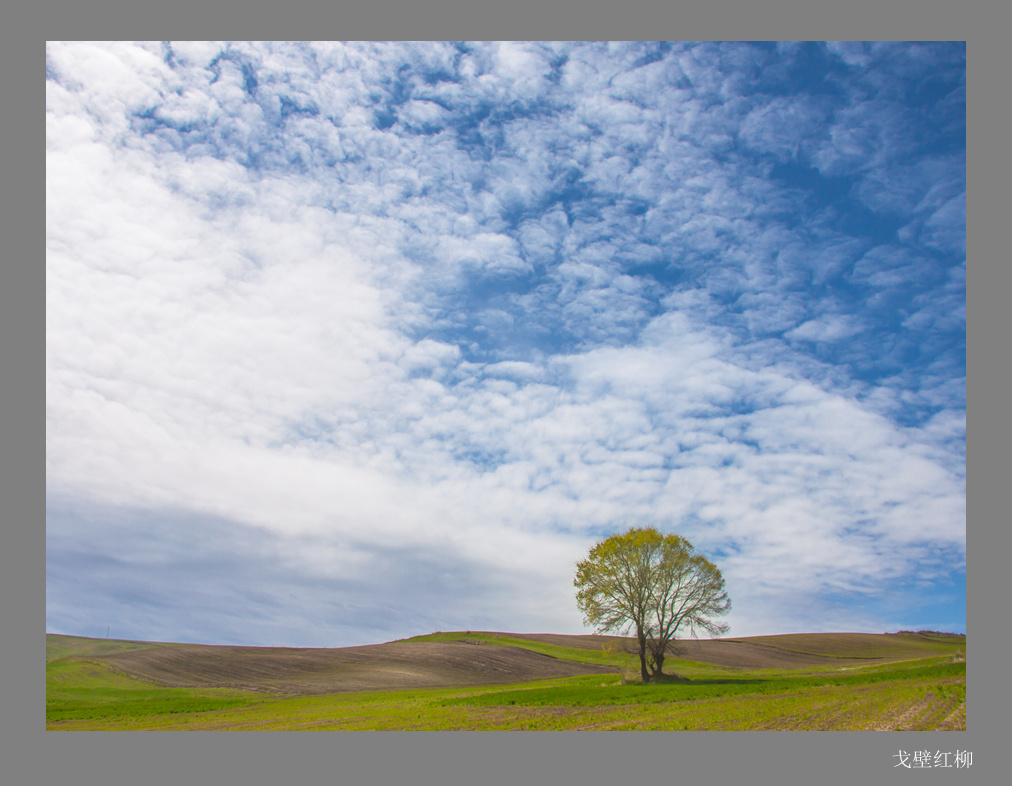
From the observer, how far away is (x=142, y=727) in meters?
34.9

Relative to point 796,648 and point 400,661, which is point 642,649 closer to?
point 400,661

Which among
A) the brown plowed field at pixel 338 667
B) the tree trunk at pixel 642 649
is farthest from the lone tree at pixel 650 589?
the brown plowed field at pixel 338 667

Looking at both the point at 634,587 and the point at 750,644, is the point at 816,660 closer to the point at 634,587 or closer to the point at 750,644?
the point at 750,644

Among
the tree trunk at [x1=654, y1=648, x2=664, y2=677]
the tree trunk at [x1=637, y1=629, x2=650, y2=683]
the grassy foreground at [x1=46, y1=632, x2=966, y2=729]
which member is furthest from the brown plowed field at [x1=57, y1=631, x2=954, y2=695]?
the grassy foreground at [x1=46, y1=632, x2=966, y2=729]

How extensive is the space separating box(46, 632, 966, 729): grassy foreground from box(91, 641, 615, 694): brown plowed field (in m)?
6.69

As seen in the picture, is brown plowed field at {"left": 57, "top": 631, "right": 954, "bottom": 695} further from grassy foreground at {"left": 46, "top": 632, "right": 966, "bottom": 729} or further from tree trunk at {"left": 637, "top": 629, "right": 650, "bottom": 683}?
grassy foreground at {"left": 46, "top": 632, "right": 966, "bottom": 729}

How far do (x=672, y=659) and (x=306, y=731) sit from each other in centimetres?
7228

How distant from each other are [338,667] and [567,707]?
52708 millimetres

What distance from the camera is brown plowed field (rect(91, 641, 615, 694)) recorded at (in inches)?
2579

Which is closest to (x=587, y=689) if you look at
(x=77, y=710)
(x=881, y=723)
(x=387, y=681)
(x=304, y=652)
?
(x=881, y=723)

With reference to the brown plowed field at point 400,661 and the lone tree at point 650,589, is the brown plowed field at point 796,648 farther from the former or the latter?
the lone tree at point 650,589

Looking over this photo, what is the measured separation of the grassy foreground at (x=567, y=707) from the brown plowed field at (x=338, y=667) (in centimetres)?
669

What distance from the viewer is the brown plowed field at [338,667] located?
65.5 metres

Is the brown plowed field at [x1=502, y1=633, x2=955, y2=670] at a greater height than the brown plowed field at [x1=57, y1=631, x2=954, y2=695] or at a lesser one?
lesser
